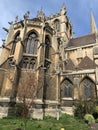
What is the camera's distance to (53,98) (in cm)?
1798

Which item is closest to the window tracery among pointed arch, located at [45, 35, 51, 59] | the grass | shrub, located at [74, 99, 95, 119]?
shrub, located at [74, 99, 95, 119]

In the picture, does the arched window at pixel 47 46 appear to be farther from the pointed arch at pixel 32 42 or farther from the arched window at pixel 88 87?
the arched window at pixel 88 87

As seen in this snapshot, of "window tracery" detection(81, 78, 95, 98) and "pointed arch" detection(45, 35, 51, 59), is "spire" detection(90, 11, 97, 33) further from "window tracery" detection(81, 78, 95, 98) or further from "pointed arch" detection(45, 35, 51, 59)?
"window tracery" detection(81, 78, 95, 98)

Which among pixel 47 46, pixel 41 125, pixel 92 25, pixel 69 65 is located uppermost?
pixel 92 25

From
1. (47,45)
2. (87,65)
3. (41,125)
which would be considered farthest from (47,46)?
(41,125)

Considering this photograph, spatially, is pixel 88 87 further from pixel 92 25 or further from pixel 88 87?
pixel 92 25

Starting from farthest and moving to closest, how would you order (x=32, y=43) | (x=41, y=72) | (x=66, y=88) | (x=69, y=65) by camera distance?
(x=69, y=65)
(x=32, y=43)
(x=66, y=88)
(x=41, y=72)

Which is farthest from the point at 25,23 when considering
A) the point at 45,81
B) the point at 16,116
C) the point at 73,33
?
the point at 73,33

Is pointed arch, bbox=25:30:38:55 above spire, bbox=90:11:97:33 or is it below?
below

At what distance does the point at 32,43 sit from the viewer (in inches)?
802

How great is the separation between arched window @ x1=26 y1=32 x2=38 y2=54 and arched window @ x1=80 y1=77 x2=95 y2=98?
318 inches

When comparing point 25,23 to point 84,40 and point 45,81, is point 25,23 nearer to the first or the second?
point 45,81

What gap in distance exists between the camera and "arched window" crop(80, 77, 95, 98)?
1820 cm

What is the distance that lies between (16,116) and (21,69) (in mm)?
5739
